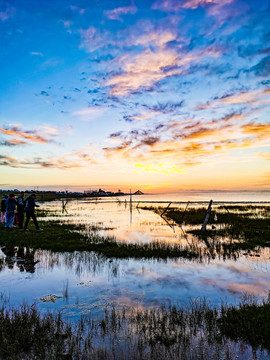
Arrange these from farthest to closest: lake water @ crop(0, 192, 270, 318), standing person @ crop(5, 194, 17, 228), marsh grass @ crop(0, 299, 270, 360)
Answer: standing person @ crop(5, 194, 17, 228), lake water @ crop(0, 192, 270, 318), marsh grass @ crop(0, 299, 270, 360)

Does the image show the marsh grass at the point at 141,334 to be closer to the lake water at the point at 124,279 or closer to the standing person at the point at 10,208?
the lake water at the point at 124,279

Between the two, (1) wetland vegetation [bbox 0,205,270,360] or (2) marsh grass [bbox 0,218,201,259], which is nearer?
(1) wetland vegetation [bbox 0,205,270,360]

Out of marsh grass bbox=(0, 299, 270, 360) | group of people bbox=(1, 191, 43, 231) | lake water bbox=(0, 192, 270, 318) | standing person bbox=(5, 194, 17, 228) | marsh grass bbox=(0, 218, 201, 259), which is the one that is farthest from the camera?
standing person bbox=(5, 194, 17, 228)

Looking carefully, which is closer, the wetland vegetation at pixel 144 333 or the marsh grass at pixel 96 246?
the wetland vegetation at pixel 144 333

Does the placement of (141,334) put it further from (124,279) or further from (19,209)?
(19,209)

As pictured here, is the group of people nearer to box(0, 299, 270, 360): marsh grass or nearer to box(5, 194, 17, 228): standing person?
box(5, 194, 17, 228): standing person

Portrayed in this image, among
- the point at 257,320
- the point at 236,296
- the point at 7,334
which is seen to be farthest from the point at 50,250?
the point at 257,320

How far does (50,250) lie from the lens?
1405 cm

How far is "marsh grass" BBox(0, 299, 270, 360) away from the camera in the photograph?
4922 mm

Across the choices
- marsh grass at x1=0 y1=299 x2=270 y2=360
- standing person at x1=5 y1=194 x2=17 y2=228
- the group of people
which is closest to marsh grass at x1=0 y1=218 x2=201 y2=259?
the group of people

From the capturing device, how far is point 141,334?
5609mm

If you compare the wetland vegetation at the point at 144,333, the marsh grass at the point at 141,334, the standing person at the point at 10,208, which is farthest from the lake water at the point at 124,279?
the standing person at the point at 10,208

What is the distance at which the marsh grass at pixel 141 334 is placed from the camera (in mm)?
4922

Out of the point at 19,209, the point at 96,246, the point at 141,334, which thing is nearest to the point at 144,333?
the point at 141,334
